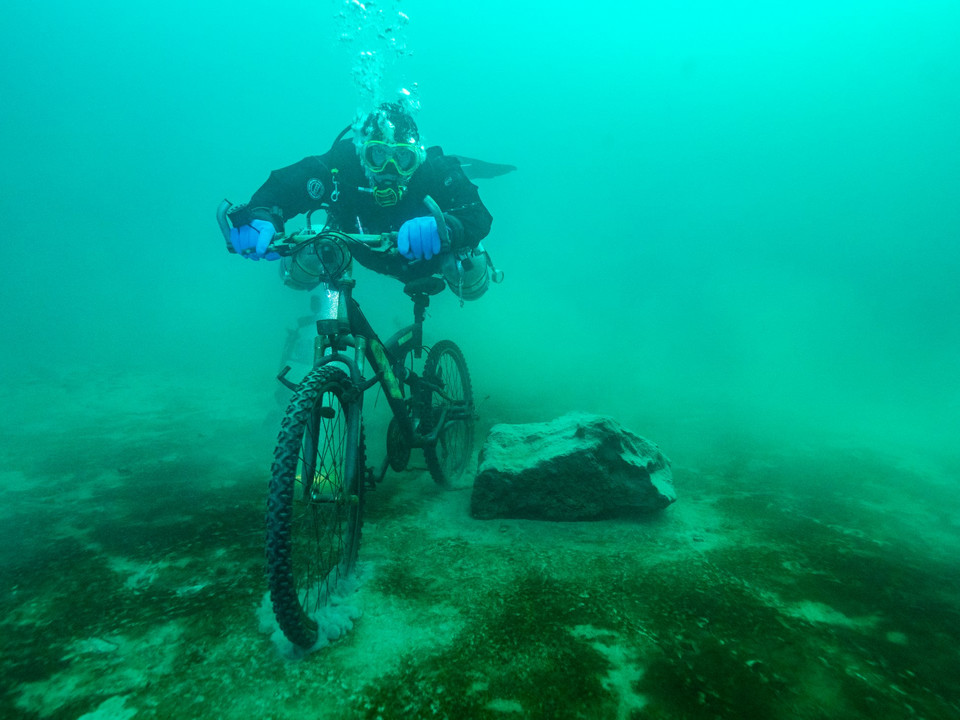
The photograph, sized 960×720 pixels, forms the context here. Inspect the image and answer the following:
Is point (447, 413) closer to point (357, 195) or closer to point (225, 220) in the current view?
point (357, 195)

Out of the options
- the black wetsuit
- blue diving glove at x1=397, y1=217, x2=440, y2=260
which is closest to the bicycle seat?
the black wetsuit

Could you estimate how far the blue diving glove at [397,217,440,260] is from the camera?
237 cm

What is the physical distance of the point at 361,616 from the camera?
205cm

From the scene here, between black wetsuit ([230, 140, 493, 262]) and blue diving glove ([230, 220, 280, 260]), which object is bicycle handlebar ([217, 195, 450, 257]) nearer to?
blue diving glove ([230, 220, 280, 260])

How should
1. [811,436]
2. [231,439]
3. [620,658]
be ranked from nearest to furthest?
1. [620,658]
2. [231,439]
3. [811,436]

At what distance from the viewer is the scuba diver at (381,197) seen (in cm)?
244

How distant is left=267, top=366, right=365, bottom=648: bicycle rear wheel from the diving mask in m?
1.62

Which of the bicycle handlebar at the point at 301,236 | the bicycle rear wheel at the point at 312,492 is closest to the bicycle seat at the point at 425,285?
the bicycle handlebar at the point at 301,236

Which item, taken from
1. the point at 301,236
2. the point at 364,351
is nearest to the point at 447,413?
the point at 364,351

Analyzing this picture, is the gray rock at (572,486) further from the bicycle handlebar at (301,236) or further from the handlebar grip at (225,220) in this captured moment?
the handlebar grip at (225,220)

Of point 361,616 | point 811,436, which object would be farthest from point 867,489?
point 361,616

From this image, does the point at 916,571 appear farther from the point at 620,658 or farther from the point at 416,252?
the point at 416,252

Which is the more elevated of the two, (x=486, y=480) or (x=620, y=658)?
(x=486, y=480)

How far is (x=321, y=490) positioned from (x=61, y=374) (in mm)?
12451
